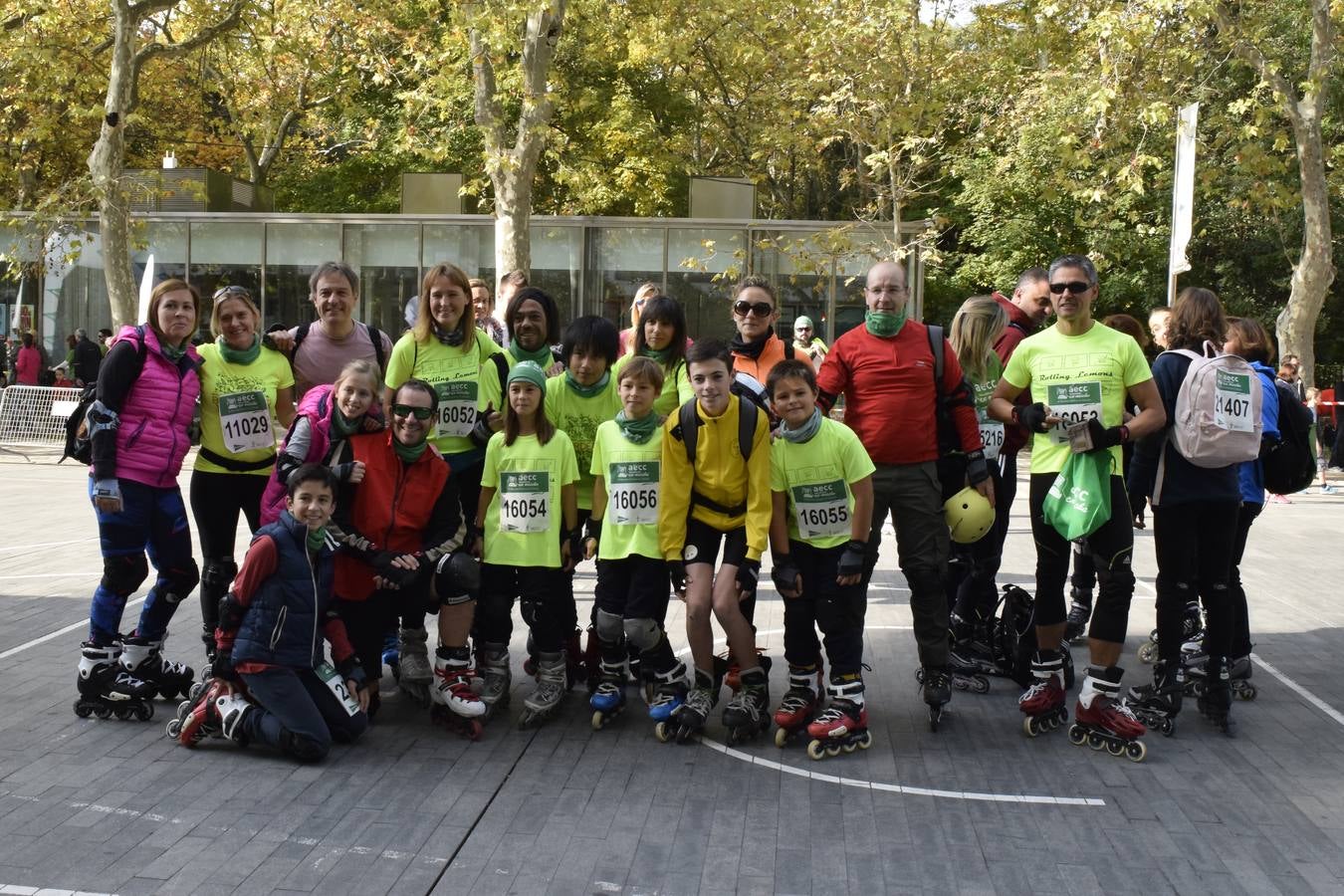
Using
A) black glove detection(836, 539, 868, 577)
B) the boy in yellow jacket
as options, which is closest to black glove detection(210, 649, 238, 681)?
the boy in yellow jacket

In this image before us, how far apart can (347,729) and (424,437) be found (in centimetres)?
126

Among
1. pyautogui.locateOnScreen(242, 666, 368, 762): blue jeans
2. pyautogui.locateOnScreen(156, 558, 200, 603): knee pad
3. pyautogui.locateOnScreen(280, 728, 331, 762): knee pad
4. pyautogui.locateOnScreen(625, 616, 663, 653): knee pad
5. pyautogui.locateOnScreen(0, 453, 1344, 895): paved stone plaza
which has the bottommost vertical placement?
pyautogui.locateOnScreen(0, 453, 1344, 895): paved stone plaza

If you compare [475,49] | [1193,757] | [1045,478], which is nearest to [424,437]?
[1045,478]

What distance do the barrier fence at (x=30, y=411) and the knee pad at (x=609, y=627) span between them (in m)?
16.8

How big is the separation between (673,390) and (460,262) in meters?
21.6

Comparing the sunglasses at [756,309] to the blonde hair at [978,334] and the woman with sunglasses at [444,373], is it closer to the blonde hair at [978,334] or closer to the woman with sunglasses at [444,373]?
the blonde hair at [978,334]

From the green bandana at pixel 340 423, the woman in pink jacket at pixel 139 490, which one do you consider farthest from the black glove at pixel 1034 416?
the woman in pink jacket at pixel 139 490

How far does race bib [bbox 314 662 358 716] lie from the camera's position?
553 cm

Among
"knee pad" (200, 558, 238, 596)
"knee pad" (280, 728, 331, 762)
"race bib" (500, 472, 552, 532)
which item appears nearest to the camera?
"knee pad" (280, 728, 331, 762)

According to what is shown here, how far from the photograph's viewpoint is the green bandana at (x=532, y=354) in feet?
21.5

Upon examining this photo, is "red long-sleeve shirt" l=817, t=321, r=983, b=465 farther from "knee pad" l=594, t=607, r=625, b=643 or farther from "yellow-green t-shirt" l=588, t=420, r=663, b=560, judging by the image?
"knee pad" l=594, t=607, r=625, b=643

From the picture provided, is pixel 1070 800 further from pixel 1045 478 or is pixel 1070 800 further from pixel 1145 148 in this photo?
pixel 1145 148

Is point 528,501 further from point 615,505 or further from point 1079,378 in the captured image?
point 1079,378

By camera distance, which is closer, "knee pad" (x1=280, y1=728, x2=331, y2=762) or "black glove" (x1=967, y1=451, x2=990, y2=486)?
"knee pad" (x1=280, y1=728, x2=331, y2=762)
